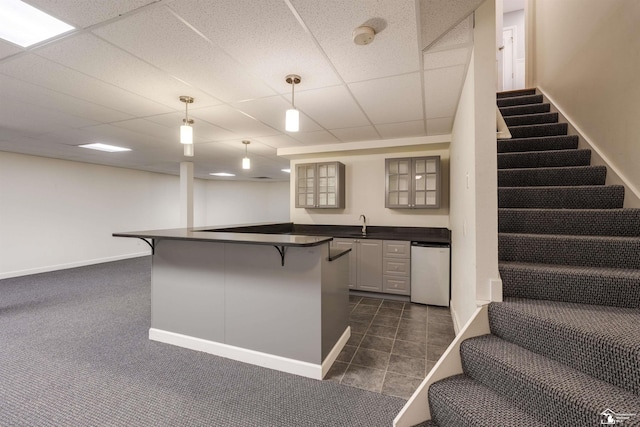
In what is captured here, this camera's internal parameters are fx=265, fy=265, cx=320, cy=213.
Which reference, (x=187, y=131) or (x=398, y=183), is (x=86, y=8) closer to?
(x=187, y=131)

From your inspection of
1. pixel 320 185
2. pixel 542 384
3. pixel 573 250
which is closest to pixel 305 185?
pixel 320 185

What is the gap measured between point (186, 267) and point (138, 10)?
2057mm

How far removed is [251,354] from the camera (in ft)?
7.74

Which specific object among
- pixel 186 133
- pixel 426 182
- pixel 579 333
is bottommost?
pixel 579 333

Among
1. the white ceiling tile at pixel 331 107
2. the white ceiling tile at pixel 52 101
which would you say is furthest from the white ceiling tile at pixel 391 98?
the white ceiling tile at pixel 52 101

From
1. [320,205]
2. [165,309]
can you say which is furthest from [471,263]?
[320,205]

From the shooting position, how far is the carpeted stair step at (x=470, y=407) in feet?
3.91

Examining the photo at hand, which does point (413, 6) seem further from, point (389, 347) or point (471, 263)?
point (389, 347)

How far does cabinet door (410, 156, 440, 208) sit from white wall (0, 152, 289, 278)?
7.24 meters

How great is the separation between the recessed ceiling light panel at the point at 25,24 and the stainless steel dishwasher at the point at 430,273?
411cm

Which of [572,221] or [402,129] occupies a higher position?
[402,129]

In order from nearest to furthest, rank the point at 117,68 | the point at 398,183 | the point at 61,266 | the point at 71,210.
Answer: the point at 117,68
the point at 398,183
the point at 61,266
the point at 71,210

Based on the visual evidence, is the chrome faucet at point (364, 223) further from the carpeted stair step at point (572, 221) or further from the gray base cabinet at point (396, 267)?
the carpeted stair step at point (572, 221)

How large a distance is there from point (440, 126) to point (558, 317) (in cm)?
283
